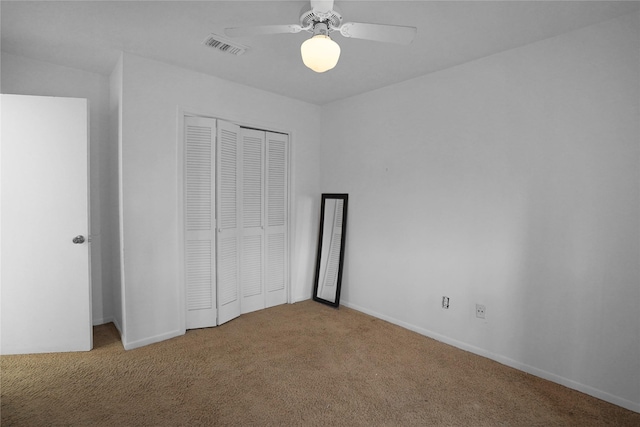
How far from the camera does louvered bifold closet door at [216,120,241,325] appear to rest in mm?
3346

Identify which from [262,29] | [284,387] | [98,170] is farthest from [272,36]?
[284,387]

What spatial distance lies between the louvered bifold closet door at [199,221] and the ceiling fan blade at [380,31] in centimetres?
193

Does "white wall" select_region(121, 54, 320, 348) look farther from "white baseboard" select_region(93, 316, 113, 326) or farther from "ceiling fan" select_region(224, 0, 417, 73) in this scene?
"ceiling fan" select_region(224, 0, 417, 73)

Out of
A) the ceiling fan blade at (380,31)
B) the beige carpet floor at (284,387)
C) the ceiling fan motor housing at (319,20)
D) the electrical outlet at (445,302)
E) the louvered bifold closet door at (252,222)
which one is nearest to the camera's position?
Answer: the ceiling fan blade at (380,31)

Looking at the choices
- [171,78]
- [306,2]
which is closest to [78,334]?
[171,78]

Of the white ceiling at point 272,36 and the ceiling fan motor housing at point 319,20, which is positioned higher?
the white ceiling at point 272,36

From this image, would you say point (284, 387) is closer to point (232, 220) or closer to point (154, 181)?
point (232, 220)

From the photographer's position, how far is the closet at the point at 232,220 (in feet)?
10.5

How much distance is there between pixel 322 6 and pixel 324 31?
0.39 ft

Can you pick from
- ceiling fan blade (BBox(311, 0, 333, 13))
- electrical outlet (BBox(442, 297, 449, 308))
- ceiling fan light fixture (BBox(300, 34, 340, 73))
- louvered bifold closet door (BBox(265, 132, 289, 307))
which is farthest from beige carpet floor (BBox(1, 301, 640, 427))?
ceiling fan blade (BBox(311, 0, 333, 13))

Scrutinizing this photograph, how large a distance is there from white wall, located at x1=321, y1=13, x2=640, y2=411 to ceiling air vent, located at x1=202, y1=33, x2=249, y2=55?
153cm

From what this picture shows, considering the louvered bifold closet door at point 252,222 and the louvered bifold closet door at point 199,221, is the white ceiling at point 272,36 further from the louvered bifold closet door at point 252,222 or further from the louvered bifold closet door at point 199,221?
the louvered bifold closet door at point 252,222

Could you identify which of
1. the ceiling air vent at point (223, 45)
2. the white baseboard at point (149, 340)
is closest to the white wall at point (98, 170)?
the white baseboard at point (149, 340)

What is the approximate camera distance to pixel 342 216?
3.95m
